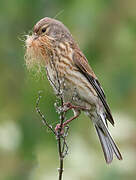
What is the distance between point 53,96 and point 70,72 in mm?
975

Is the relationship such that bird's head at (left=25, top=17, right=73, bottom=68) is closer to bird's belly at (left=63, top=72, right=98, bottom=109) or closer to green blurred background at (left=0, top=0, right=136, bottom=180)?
green blurred background at (left=0, top=0, right=136, bottom=180)

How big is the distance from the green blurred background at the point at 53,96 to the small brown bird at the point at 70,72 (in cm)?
14

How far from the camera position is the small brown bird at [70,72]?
26.1ft

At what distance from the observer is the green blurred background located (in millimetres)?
8203

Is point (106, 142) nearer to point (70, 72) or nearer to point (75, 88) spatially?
point (75, 88)

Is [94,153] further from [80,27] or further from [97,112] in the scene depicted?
[80,27]

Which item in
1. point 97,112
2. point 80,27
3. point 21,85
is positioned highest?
point 80,27

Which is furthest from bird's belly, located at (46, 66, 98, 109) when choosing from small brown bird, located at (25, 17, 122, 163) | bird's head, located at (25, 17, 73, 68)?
bird's head, located at (25, 17, 73, 68)

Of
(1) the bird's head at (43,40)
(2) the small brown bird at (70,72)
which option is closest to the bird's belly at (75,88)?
(2) the small brown bird at (70,72)

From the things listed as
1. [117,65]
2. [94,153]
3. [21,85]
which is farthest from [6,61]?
[94,153]

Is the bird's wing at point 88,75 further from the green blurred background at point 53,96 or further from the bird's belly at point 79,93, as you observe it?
the green blurred background at point 53,96

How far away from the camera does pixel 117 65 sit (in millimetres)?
9867

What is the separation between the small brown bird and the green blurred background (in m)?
0.14

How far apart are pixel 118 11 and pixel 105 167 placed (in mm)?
2625
